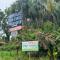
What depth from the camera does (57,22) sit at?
27.6m

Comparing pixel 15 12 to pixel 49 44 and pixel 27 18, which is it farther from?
pixel 49 44

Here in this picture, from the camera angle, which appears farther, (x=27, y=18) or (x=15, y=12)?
(x=15, y=12)

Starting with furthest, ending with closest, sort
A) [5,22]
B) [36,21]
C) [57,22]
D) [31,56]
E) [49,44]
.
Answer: [5,22], [36,21], [57,22], [31,56], [49,44]

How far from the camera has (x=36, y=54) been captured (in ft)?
56.0

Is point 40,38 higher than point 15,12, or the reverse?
point 40,38

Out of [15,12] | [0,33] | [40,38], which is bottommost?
[0,33]

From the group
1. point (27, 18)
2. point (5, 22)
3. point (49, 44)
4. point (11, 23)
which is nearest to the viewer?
point (49, 44)

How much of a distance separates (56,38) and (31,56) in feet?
8.45

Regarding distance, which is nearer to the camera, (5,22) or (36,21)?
(36,21)

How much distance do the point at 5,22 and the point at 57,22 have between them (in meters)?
11.5

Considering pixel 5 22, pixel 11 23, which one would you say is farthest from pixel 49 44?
pixel 11 23

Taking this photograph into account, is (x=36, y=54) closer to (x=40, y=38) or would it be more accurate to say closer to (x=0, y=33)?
(x=40, y=38)

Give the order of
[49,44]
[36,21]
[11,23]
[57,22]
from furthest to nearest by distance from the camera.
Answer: [11,23], [36,21], [57,22], [49,44]

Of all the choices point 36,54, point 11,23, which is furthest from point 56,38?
point 11,23
